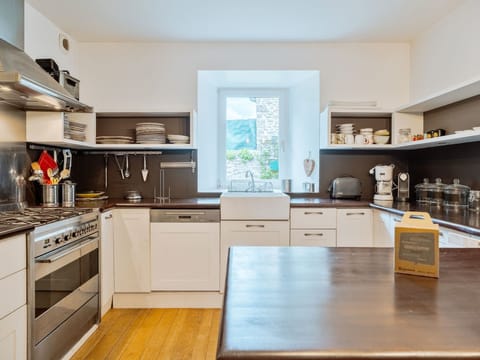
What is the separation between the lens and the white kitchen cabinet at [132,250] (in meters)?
2.70

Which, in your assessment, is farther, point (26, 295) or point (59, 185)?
point (59, 185)

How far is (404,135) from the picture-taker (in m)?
2.98

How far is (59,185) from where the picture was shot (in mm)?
2678

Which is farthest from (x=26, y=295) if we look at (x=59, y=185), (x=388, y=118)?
(x=388, y=118)

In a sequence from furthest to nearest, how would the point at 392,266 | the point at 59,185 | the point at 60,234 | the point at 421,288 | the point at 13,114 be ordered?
the point at 59,185
the point at 13,114
the point at 60,234
the point at 392,266
the point at 421,288

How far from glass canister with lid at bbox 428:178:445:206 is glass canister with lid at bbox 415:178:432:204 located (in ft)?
0.12

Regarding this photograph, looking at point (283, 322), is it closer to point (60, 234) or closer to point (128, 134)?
point (60, 234)

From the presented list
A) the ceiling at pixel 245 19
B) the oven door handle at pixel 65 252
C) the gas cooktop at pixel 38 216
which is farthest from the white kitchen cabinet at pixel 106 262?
the ceiling at pixel 245 19

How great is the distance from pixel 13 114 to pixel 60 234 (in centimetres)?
105

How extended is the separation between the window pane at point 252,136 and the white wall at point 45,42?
1.60m

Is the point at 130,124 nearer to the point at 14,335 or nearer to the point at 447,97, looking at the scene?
the point at 14,335

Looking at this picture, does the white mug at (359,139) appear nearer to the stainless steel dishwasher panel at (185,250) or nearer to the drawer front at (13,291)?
the stainless steel dishwasher panel at (185,250)

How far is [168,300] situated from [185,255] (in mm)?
438

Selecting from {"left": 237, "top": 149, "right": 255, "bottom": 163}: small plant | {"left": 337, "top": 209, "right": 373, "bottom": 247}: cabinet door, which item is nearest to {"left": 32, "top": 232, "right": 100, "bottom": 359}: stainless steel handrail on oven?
{"left": 237, "top": 149, "right": 255, "bottom": 163}: small plant
